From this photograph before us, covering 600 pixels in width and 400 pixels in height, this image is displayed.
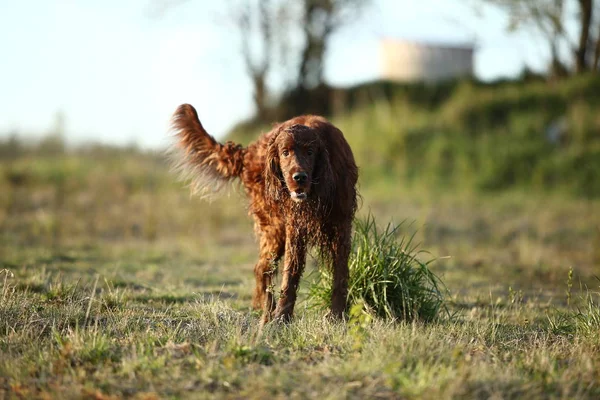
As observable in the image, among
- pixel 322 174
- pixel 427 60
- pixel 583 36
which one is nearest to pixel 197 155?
pixel 322 174

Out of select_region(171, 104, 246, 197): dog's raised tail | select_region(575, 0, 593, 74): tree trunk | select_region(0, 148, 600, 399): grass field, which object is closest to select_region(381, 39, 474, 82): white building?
select_region(575, 0, 593, 74): tree trunk

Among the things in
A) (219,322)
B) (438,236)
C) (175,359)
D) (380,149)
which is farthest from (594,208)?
(175,359)

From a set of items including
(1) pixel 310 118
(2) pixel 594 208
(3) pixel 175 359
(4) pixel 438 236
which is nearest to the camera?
(3) pixel 175 359

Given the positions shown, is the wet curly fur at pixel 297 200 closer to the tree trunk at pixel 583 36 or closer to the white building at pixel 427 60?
the white building at pixel 427 60

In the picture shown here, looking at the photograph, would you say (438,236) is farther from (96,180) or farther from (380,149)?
(96,180)

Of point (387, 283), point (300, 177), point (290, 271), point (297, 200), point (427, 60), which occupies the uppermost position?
point (427, 60)

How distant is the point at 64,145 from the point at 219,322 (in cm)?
1484

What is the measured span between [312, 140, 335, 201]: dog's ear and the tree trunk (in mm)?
16482

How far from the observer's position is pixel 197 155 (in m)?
6.79

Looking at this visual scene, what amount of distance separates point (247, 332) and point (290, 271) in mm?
857

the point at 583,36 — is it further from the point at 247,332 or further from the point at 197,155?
the point at 247,332

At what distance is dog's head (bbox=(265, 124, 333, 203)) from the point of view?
5.05m

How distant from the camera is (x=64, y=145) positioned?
18891 millimetres

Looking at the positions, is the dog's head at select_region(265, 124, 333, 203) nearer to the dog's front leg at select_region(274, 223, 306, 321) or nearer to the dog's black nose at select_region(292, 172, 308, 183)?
the dog's black nose at select_region(292, 172, 308, 183)
